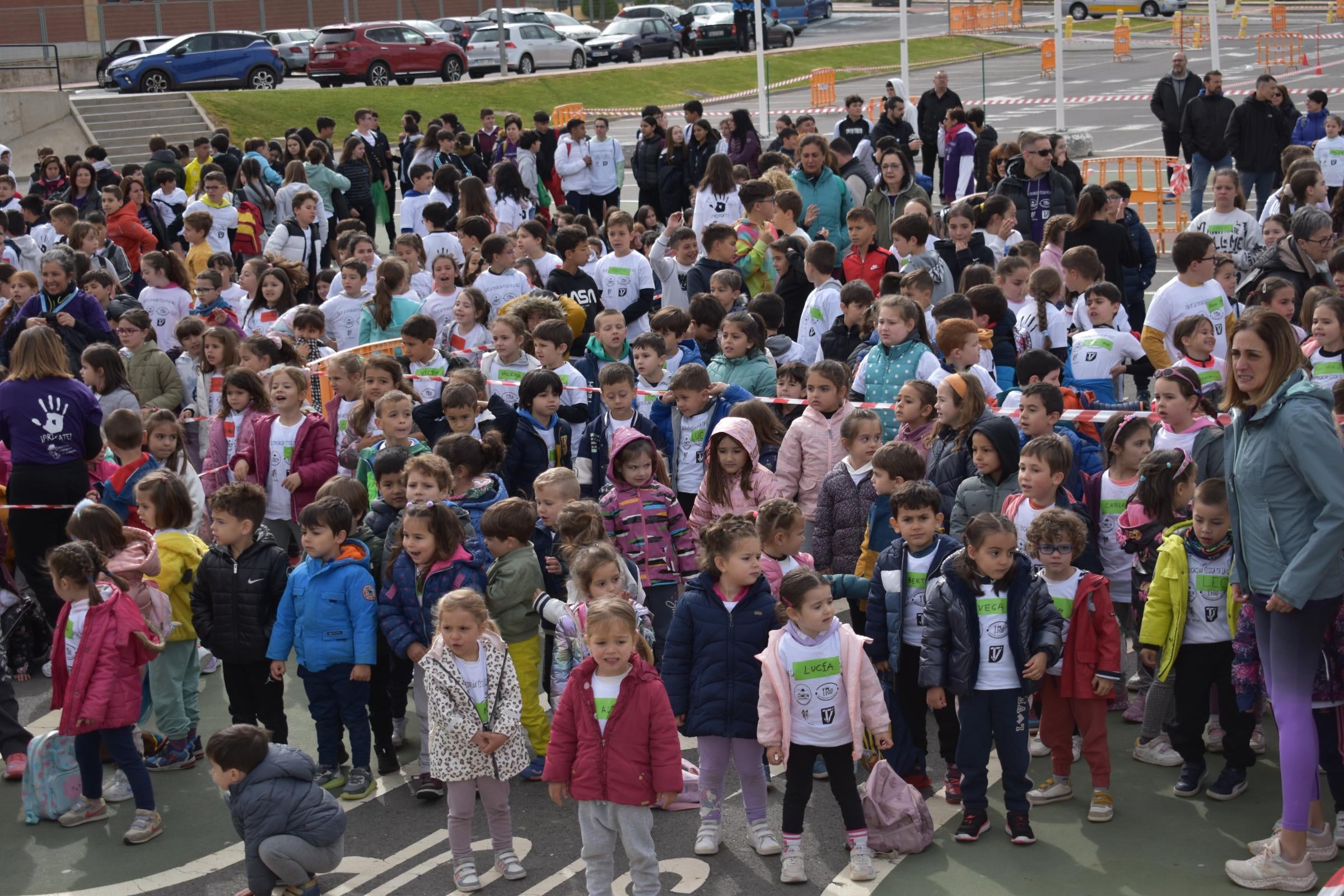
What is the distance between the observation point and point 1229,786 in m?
6.78

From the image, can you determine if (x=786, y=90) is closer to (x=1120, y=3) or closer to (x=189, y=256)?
(x=1120, y=3)

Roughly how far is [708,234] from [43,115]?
2747 cm

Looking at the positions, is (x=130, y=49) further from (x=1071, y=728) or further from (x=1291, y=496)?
(x=1291, y=496)

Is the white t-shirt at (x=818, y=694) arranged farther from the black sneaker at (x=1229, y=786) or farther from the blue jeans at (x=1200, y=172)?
the blue jeans at (x=1200, y=172)

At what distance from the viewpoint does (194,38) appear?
4047 centimetres

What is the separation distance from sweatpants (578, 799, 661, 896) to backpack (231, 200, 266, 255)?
12.3 metres

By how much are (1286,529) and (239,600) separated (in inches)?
195

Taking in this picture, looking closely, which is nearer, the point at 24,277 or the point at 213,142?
the point at 24,277

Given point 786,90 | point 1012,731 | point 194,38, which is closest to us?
point 1012,731

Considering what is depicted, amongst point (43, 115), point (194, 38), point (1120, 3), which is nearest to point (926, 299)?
point (43, 115)

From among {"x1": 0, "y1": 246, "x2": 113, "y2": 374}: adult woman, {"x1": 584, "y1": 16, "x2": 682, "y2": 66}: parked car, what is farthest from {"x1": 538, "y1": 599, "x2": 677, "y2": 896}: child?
{"x1": 584, "y1": 16, "x2": 682, "y2": 66}: parked car

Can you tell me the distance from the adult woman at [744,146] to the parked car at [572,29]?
107 feet

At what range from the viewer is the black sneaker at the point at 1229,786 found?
22.2 ft

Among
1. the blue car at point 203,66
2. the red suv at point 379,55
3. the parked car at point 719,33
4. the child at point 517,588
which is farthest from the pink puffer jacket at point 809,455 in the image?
the parked car at point 719,33
